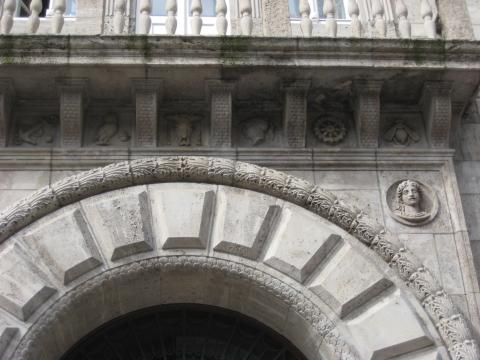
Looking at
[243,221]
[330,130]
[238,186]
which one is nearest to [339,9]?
[330,130]

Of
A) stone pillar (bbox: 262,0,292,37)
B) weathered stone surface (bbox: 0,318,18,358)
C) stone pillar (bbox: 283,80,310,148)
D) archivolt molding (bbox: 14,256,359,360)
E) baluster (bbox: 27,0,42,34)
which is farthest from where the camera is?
stone pillar (bbox: 262,0,292,37)

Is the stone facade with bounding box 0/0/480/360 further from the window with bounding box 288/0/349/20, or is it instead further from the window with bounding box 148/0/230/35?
the window with bounding box 288/0/349/20

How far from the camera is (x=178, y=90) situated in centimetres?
679

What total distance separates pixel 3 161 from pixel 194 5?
2384 mm

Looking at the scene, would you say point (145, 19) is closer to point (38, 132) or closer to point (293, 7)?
point (38, 132)

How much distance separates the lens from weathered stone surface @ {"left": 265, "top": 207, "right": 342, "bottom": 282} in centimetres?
611

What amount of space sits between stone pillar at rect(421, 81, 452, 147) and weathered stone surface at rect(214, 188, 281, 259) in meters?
1.73

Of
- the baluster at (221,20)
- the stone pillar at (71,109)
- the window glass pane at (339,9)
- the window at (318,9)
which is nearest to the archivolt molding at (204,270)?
the stone pillar at (71,109)

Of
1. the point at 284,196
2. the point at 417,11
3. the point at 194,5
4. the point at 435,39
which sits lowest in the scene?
the point at 284,196

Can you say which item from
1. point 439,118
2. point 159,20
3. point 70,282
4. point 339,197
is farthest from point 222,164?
point 159,20

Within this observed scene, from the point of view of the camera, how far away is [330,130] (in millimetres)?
6891

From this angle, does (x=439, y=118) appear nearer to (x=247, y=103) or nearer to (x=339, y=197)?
(x=339, y=197)

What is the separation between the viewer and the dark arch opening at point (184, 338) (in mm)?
6625

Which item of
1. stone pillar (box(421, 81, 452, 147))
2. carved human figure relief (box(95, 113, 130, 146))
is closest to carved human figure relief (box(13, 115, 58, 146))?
carved human figure relief (box(95, 113, 130, 146))
